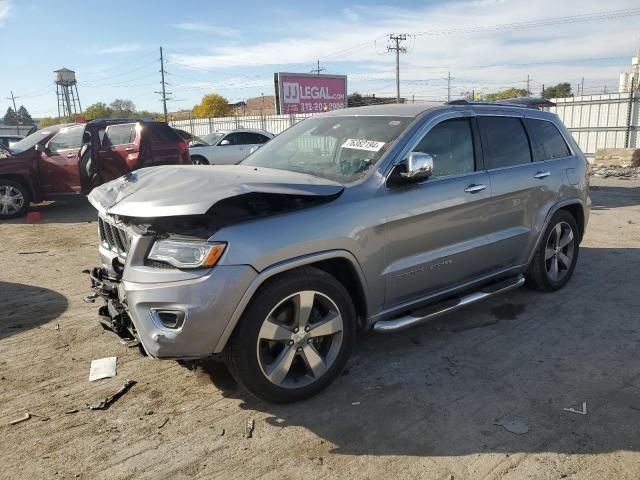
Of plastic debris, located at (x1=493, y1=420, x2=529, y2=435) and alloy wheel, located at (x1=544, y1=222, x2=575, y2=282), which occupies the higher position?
alloy wheel, located at (x1=544, y1=222, x2=575, y2=282)

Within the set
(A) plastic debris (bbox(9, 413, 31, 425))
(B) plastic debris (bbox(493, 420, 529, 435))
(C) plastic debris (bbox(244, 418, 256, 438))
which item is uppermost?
(A) plastic debris (bbox(9, 413, 31, 425))

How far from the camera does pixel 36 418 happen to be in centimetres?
310

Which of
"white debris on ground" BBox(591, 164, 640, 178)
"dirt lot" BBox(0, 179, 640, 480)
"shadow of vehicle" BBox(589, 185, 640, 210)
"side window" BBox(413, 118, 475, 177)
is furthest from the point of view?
"white debris on ground" BBox(591, 164, 640, 178)

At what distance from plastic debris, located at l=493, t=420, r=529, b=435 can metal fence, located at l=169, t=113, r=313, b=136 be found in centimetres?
2240

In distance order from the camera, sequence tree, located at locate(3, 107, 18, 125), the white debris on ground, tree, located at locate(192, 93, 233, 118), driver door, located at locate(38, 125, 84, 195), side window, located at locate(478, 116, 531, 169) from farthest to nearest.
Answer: tree, located at locate(3, 107, 18, 125) → tree, located at locate(192, 93, 233, 118) → the white debris on ground → driver door, located at locate(38, 125, 84, 195) → side window, located at locate(478, 116, 531, 169)

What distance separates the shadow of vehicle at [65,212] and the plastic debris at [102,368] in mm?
6524

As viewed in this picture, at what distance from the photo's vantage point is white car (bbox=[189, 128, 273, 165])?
15.7 m

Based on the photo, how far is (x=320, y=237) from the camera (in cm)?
307

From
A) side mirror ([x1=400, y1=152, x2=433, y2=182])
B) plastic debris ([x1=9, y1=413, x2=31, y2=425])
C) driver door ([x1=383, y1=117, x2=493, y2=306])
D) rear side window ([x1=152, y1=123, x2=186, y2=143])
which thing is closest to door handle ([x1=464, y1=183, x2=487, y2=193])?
driver door ([x1=383, y1=117, x2=493, y2=306])

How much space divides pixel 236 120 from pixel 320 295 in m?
31.5

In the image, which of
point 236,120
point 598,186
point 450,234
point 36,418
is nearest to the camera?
point 36,418

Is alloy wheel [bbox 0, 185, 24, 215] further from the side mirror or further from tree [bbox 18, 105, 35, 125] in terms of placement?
tree [bbox 18, 105, 35, 125]

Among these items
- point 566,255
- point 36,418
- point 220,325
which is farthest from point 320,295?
point 566,255

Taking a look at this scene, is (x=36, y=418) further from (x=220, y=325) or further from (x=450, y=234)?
(x=450, y=234)
